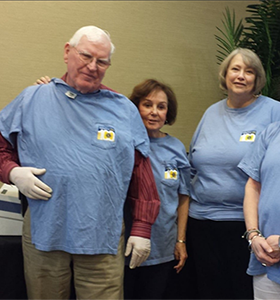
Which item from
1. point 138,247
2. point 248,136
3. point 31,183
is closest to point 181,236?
point 138,247

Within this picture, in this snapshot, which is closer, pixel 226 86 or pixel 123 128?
pixel 123 128

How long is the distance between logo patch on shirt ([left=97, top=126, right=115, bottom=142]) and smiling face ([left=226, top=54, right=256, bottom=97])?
81 cm

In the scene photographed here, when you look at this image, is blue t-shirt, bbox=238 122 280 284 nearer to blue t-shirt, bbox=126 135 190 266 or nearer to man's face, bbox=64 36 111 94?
blue t-shirt, bbox=126 135 190 266

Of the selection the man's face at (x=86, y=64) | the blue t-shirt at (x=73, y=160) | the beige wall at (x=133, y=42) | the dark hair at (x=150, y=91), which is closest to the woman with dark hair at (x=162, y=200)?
the dark hair at (x=150, y=91)

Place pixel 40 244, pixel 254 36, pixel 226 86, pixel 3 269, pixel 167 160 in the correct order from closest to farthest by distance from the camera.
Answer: pixel 40 244, pixel 3 269, pixel 167 160, pixel 226 86, pixel 254 36

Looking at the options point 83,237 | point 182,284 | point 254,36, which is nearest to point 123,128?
point 83,237

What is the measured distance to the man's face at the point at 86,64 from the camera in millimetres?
1477

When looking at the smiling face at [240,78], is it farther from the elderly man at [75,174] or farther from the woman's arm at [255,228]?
the elderly man at [75,174]

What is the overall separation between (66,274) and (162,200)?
0.59 m

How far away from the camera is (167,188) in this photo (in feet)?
6.08

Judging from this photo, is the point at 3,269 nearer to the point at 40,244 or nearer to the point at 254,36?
the point at 40,244

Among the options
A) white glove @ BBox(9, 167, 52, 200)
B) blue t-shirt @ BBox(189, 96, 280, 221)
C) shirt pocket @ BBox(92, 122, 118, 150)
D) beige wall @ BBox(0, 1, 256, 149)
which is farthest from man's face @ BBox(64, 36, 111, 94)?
beige wall @ BBox(0, 1, 256, 149)

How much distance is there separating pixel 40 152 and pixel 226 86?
112 centimetres

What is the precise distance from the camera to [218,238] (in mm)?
1825
